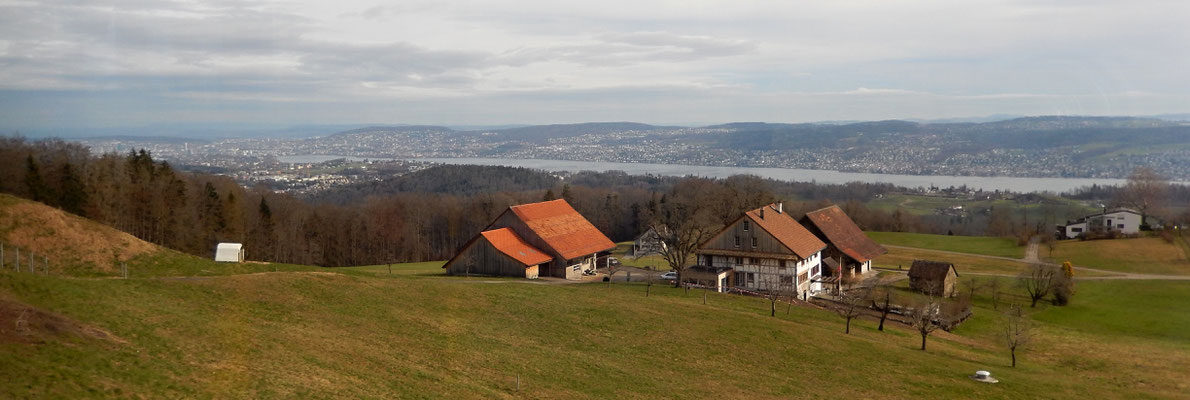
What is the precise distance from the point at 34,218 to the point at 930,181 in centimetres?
20508

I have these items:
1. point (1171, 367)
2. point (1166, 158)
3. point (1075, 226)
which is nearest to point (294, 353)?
point (1171, 367)

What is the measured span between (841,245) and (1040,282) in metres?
13.5

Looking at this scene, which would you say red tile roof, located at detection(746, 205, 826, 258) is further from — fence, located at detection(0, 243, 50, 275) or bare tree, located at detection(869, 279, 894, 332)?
fence, located at detection(0, 243, 50, 275)

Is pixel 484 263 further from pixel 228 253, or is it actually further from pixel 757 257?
pixel 757 257

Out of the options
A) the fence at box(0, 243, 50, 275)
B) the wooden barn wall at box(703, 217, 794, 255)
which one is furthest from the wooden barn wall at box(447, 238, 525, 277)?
the fence at box(0, 243, 50, 275)

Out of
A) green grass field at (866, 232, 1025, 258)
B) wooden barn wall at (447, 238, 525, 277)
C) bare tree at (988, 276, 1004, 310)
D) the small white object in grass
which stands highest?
wooden barn wall at (447, 238, 525, 277)

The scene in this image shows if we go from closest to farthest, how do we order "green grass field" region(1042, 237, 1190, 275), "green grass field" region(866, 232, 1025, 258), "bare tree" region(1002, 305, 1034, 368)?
1. "bare tree" region(1002, 305, 1034, 368)
2. "green grass field" region(1042, 237, 1190, 275)
3. "green grass field" region(866, 232, 1025, 258)

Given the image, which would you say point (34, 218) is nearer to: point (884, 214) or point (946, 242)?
point (946, 242)

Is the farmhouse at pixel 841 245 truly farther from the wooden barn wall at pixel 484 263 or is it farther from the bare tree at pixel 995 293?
the wooden barn wall at pixel 484 263

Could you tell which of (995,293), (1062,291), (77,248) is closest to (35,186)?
(77,248)

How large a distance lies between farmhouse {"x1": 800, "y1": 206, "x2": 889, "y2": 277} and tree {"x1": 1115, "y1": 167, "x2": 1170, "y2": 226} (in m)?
46.6

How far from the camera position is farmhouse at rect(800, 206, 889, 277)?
2168 inches

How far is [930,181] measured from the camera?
19900cm

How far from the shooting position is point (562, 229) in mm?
54969
